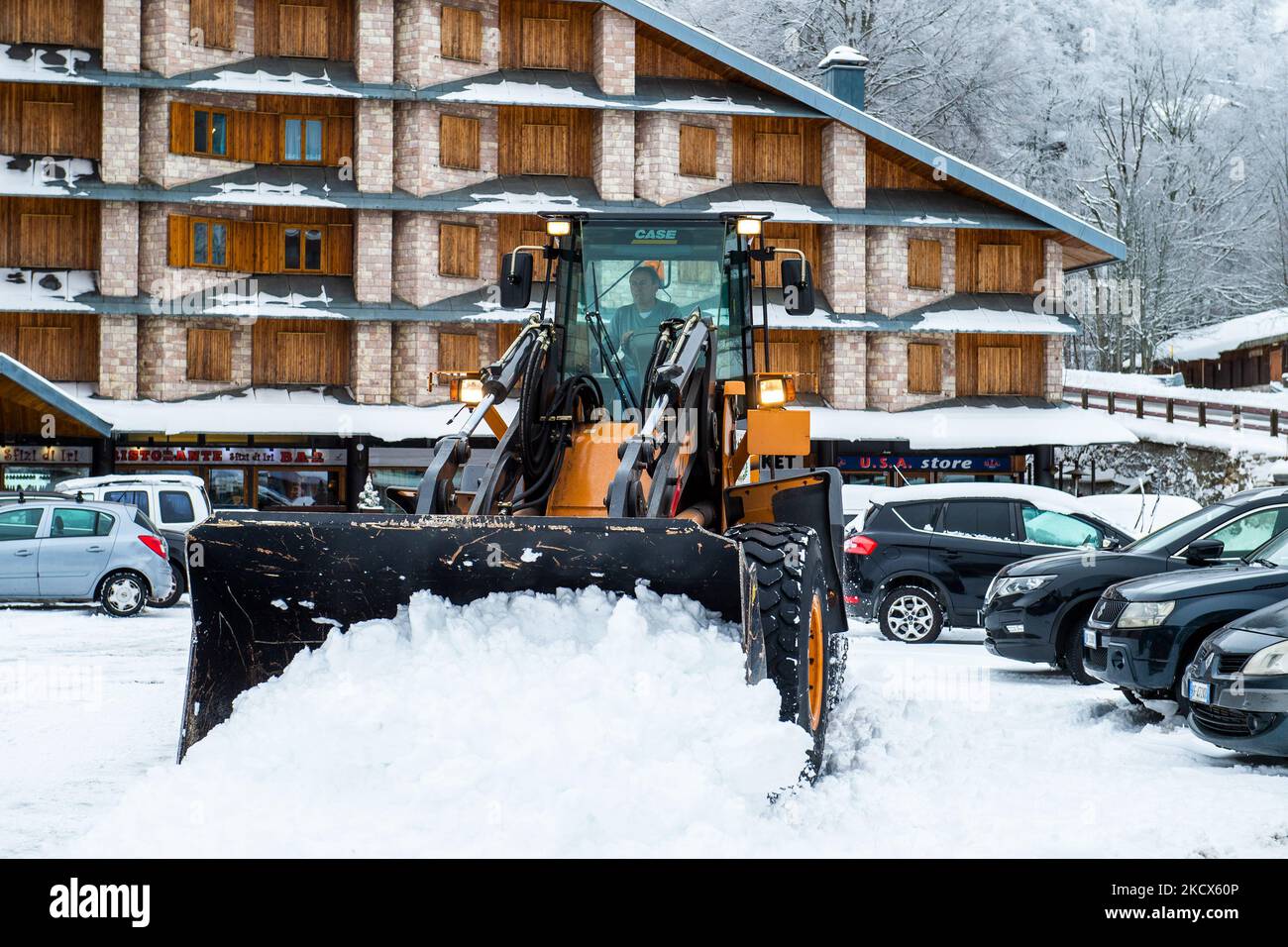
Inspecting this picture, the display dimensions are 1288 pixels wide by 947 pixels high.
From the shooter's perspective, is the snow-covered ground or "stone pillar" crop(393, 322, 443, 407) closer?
the snow-covered ground

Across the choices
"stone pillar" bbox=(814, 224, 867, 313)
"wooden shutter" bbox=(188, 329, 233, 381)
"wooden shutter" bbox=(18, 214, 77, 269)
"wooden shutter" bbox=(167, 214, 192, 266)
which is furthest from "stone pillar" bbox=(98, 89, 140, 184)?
"stone pillar" bbox=(814, 224, 867, 313)

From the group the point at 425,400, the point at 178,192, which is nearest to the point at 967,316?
the point at 425,400

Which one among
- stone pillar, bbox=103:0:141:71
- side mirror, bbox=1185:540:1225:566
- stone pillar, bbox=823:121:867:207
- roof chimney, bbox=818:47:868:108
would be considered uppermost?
roof chimney, bbox=818:47:868:108

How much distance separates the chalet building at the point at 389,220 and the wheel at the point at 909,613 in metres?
18.2

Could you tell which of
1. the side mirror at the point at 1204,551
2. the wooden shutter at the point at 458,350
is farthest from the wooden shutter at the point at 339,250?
the side mirror at the point at 1204,551

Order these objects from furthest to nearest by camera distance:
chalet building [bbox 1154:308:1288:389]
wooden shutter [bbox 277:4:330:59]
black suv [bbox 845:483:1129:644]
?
chalet building [bbox 1154:308:1288:389] → wooden shutter [bbox 277:4:330:59] → black suv [bbox 845:483:1129:644]

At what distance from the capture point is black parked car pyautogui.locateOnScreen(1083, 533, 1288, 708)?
10.2 m

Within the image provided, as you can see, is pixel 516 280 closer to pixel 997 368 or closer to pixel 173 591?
pixel 173 591

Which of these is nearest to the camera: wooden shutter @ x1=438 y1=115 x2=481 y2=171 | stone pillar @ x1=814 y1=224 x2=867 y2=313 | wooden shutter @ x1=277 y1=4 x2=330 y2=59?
wooden shutter @ x1=438 y1=115 x2=481 y2=171

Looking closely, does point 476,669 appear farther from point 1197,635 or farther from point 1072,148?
point 1072,148

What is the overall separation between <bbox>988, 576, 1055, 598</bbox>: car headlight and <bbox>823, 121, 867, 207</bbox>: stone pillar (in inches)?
962

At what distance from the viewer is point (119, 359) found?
34.9 m

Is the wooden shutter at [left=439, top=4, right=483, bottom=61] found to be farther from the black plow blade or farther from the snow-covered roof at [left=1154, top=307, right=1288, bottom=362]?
the snow-covered roof at [left=1154, top=307, right=1288, bottom=362]

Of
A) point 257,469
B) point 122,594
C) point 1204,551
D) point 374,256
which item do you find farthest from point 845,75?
point 1204,551
